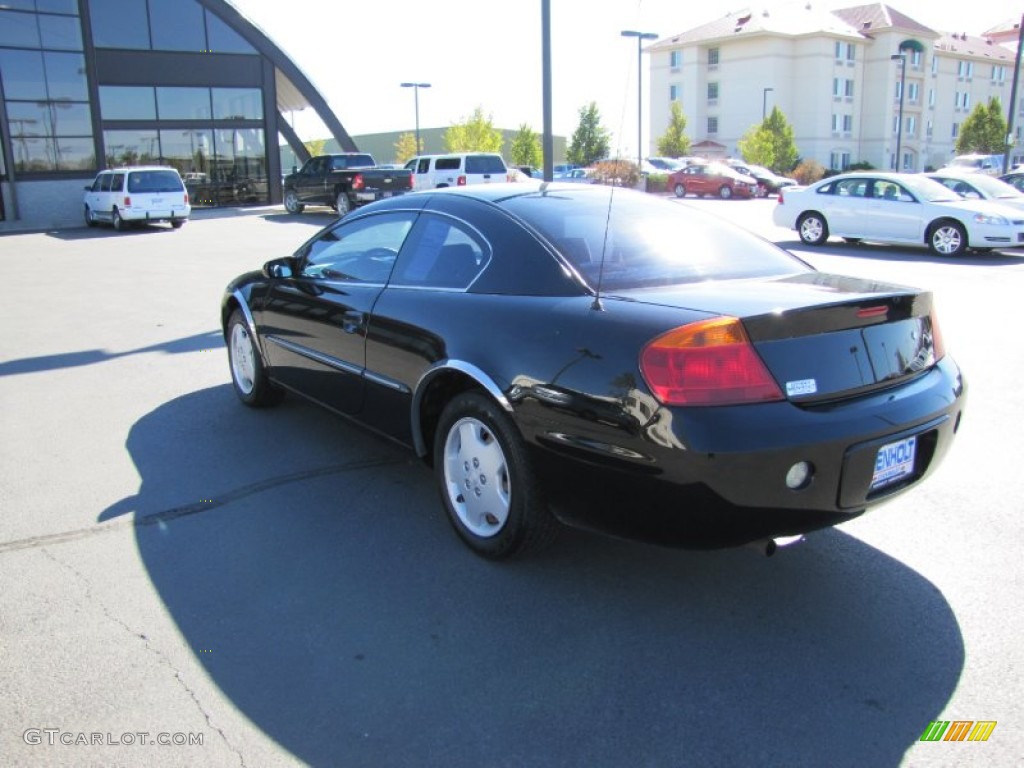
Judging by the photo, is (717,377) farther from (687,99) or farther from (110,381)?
(687,99)

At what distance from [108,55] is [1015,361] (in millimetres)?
31619

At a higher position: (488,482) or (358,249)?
(358,249)

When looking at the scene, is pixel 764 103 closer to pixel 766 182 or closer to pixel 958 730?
pixel 766 182

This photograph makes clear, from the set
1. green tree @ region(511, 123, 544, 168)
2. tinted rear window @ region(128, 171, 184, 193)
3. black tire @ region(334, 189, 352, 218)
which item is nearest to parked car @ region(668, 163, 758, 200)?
black tire @ region(334, 189, 352, 218)

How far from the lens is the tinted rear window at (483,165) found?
26.5 metres

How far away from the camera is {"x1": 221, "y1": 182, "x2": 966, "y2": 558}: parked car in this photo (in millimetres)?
2850

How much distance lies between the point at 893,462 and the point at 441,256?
7.18 ft

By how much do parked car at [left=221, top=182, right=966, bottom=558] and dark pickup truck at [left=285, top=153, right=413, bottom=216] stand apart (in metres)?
20.9

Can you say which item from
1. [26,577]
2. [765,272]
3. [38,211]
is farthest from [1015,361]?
[38,211]

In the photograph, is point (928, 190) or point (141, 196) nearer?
point (928, 190)

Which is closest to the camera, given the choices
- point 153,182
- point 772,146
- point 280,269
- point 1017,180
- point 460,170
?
point 280,269

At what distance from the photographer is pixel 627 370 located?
2943mm

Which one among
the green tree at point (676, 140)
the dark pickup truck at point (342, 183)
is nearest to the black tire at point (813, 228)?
the dark pickup truck at point (342, 183)

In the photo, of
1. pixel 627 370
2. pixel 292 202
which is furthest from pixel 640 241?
pixel 292 202
